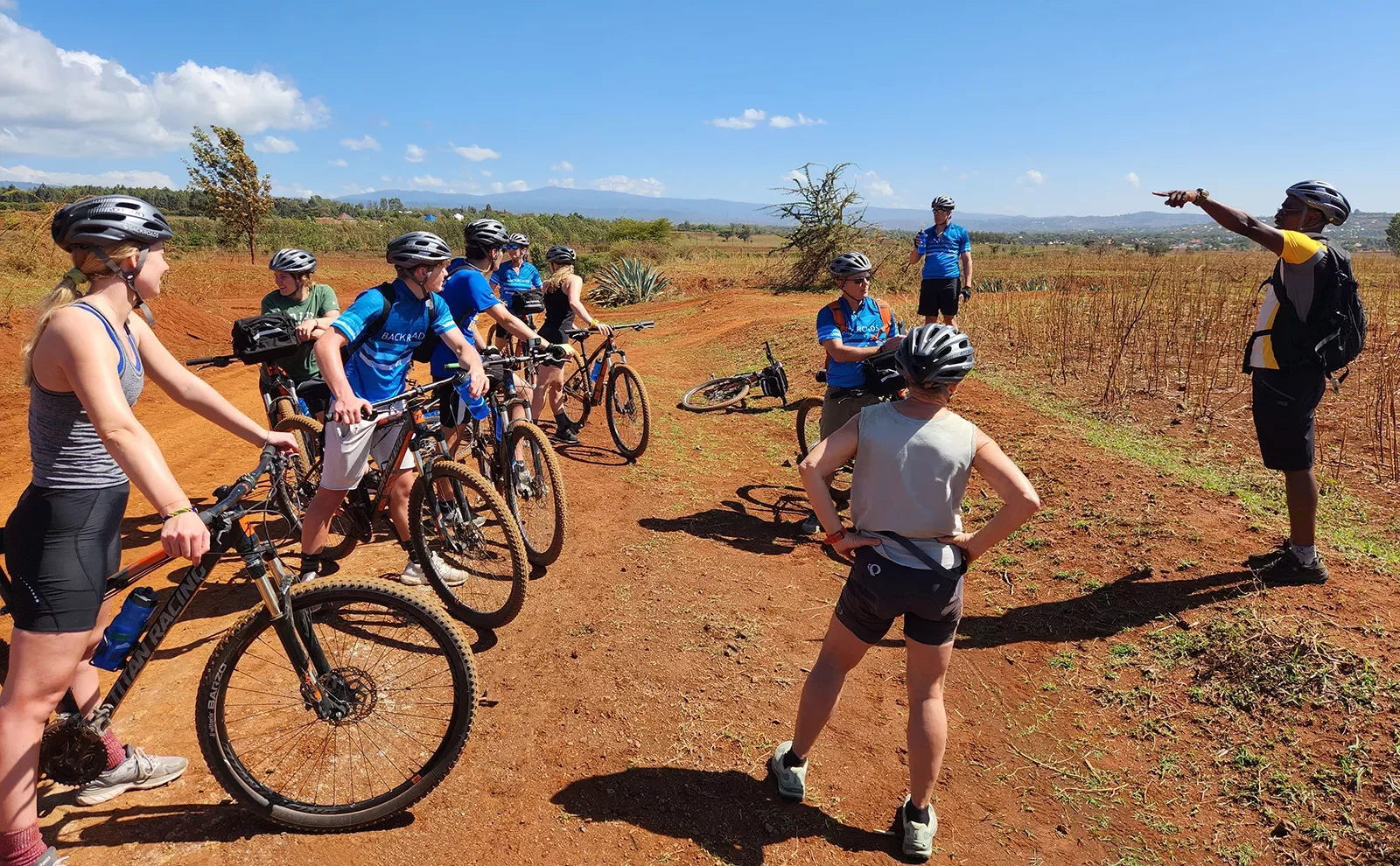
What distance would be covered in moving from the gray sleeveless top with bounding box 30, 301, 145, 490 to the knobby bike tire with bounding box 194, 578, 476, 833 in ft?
2.38

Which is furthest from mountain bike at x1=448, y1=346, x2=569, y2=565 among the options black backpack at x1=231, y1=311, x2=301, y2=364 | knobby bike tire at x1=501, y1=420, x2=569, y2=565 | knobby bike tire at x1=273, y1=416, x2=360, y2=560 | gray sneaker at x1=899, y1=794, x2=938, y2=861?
gray sneaker at x1=899, y1=794, x2=938, y2=861

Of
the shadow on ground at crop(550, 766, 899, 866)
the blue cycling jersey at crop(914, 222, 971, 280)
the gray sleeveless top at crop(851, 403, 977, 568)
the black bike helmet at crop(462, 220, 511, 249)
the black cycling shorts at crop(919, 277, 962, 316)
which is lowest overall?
the shadow on ground at crop(550, 766, 899, 866)

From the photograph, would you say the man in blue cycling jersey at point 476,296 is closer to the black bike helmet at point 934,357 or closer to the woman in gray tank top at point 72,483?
the woman in gray tank top at point 72,483

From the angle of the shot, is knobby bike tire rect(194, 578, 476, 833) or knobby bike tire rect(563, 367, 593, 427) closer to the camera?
knobby bike tire rect(194, 578, 476, 833)

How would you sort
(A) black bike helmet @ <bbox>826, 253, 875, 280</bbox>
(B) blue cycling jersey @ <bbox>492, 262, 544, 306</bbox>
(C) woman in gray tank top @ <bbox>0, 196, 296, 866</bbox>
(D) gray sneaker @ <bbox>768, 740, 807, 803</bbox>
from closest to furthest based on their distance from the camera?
(C) woman in gray tank top @ <bbox>0, 196, 296, 866</bbox>
(D) gray sneaker @ <bbox>768, 740, 807, 803</bbox>
(A) black bike helmet @ <bbox>826, 253, 875, 280</bbox>
(B) blue cycling jersey @ <bbox>492, 262, 544, 306</bbox>

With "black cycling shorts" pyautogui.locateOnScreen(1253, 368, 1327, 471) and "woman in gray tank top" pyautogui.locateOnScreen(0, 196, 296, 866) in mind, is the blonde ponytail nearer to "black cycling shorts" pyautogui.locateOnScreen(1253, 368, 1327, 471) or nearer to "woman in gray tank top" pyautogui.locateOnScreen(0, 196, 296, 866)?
"woman in gray tank top" pyautogui.locateOnScreen(0, 196, 296, 866)

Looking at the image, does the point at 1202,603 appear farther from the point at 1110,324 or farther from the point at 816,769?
the point at 1110,324

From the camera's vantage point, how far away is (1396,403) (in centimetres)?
791

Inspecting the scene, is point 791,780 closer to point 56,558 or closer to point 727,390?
point 56,558

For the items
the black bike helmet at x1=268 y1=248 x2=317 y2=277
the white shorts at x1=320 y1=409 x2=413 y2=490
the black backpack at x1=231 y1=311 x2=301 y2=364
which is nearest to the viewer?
the white shorts at x1=320 y1=409 x2=413 y2=490

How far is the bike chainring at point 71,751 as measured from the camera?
2.66 meters

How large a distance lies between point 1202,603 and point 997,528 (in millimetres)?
2862

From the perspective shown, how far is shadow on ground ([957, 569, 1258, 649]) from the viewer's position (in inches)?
178

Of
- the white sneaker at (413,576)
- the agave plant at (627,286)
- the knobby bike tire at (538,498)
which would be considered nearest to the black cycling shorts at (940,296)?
the knobby bike tire at (538,498)
